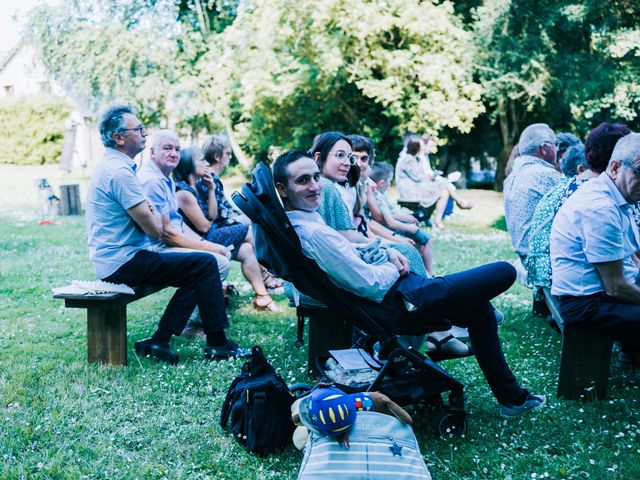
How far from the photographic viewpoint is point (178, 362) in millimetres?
5027

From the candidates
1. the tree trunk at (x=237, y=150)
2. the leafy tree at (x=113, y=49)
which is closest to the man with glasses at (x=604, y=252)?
the tree trunk at (x=237, y=150)

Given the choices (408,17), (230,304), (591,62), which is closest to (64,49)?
(408,17)

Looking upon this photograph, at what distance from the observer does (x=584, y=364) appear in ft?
13.9

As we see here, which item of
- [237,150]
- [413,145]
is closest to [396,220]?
[413,145]

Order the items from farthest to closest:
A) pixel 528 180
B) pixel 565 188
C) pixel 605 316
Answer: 1. pixel 528 180
2. pixel 565 188
3. pixel 605 316

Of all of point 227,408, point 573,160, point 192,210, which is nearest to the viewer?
point 227,408

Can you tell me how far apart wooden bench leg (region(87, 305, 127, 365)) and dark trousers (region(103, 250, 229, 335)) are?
27cm

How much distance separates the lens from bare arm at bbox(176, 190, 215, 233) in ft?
20.6

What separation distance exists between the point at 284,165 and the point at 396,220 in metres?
3.68

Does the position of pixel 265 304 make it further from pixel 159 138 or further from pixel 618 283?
pixel 618 283

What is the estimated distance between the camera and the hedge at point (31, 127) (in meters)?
29.2

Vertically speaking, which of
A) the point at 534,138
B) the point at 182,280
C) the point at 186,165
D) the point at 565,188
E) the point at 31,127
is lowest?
the point at 182,280

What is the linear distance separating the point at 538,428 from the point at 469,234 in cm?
867

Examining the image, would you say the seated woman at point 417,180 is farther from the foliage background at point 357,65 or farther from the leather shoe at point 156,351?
the leather shoe at point 156,351
